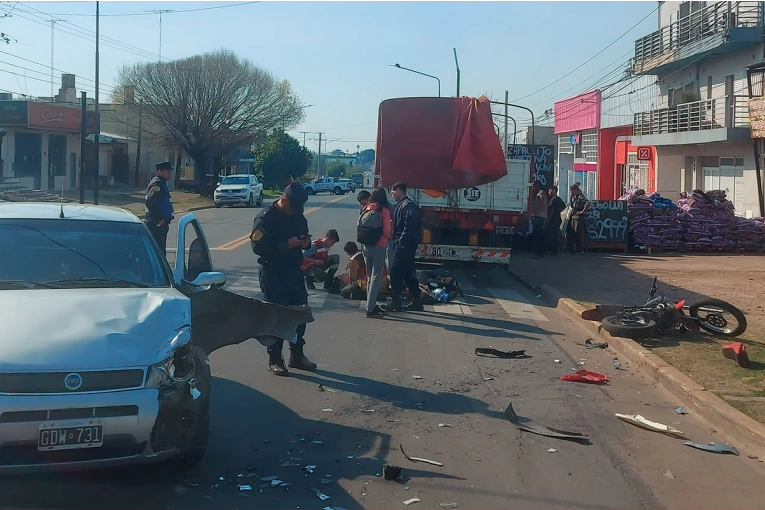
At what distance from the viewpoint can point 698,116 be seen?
32.2 metres

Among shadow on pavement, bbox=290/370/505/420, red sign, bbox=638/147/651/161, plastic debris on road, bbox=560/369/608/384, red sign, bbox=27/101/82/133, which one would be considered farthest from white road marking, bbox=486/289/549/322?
red sign, bbox=27/101/82/133

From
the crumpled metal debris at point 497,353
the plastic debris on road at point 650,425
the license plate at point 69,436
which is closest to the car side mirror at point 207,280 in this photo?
the license plate at point 69,436

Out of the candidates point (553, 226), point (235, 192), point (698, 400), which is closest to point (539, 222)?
point (553, 226)

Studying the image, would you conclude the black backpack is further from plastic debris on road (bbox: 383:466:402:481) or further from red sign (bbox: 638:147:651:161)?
red sign (bbox: 638:147:651:161)

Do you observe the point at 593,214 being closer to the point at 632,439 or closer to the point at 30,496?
the point at 632,439

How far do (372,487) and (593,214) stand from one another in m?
17.8

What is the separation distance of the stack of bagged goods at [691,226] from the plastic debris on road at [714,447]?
16.5 meters

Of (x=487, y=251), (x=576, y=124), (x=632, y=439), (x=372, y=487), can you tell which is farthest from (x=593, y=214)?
(x=576, y=124)

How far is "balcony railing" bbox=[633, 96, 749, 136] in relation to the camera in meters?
29.7

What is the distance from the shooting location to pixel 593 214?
871 inches

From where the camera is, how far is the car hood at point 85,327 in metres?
4.73

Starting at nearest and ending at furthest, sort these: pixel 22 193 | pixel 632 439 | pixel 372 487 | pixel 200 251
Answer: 1. pixel 372 487
2. pixel 632 439
3. pixel 200 251
4. pixel 22 193

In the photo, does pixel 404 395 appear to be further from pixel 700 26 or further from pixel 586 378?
pixel 700 26

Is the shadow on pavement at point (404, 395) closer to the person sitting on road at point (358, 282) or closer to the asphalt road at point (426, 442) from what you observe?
the asphalt road at point (426, 442)
